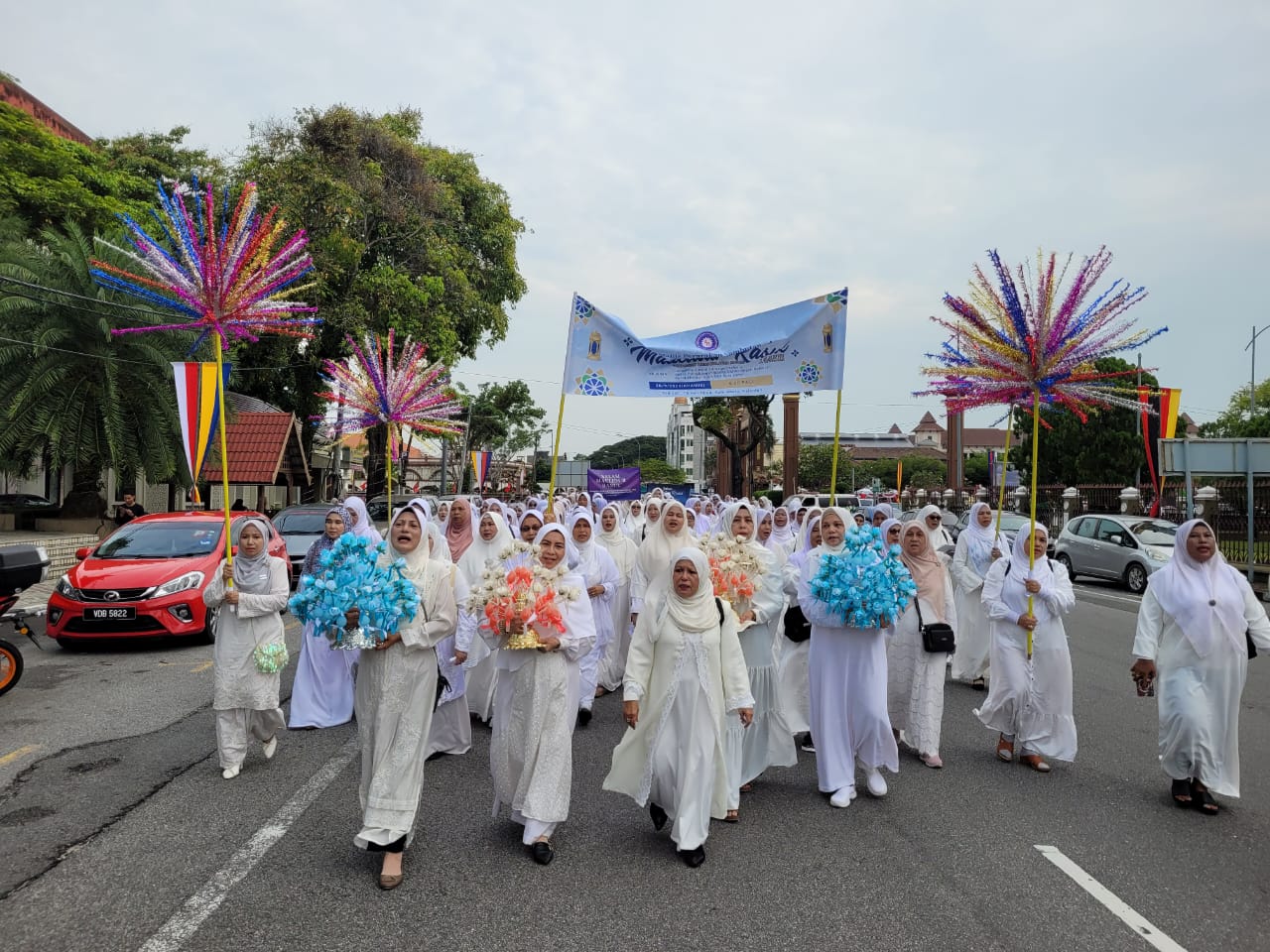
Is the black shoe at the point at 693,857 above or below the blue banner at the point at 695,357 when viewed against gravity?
below

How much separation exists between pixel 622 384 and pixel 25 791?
17.6ft

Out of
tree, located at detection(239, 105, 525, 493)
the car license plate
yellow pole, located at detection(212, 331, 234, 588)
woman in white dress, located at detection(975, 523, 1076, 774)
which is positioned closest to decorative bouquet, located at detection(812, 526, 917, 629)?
woman in white dress, located at detection(975, 523, 1076, 774)

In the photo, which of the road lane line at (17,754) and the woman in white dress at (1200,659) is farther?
the road lane line at (17,754)

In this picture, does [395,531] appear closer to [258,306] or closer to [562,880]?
[562,880]

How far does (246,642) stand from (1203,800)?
5.95m

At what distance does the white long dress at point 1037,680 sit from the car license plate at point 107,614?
8559 millimetres

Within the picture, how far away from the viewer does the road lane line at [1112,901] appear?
3623mm

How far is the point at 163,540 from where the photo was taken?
1107cm

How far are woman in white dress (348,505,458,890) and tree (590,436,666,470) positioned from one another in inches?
5366

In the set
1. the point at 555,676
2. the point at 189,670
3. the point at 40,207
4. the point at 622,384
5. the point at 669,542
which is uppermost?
the point at 40,207

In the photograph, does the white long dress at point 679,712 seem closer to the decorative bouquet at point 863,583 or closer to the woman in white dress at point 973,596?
the decorative bouquet at point 863,583

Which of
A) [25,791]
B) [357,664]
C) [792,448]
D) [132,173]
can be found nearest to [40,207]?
[132,173]

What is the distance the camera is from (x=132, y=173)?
2778cm

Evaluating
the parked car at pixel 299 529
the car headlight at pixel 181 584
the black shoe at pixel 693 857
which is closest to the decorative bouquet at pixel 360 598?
the black shoe at pixel 693 857
